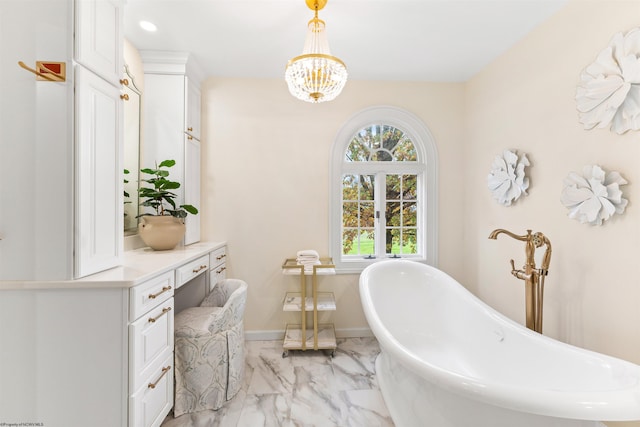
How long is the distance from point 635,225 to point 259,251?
245 centimetres

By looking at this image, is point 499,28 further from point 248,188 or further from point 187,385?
A: point 187,385

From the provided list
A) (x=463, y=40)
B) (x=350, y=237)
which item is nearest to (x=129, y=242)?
(x=350, y=237)

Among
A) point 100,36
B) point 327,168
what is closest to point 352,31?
point 327,168

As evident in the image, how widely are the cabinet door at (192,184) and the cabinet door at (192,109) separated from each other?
81 mm

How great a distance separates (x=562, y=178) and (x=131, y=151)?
294 centimetres

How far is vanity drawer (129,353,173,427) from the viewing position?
121 cm

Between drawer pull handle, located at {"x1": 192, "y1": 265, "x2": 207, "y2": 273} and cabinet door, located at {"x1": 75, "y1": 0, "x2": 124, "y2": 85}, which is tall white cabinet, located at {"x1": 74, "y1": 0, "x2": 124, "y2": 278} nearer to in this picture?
cabinet door, located at {"x1": 75, "y1": 0, "x2": 124, "y2": 85}

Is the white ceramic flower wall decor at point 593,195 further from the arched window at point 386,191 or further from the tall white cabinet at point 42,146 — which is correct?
the tall white cabinet at point 42,146

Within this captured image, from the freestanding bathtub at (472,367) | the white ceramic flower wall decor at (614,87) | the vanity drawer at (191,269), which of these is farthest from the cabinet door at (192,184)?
the white ceramic flower wall decor at (614,87)

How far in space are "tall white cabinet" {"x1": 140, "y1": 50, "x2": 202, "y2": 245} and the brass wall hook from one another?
1.03 metres

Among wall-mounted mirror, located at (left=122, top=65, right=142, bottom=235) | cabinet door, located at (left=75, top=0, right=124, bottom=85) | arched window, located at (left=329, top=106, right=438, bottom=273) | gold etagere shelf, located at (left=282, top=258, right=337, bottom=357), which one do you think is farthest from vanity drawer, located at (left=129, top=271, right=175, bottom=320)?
arched window, located at (left=329, top=106, right=438, bottom=273)

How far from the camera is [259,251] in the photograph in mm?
2557

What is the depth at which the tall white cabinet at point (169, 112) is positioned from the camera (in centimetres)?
216

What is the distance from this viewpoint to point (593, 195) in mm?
1447
